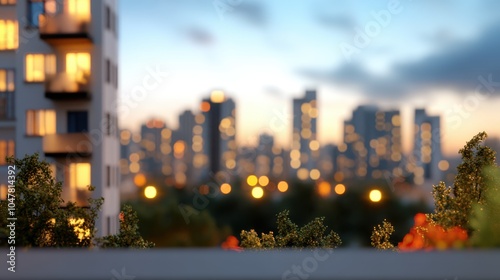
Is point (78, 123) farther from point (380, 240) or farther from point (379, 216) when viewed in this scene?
point (379, 216)

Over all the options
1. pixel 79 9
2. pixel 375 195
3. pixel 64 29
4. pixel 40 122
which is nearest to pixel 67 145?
pixel 40 122

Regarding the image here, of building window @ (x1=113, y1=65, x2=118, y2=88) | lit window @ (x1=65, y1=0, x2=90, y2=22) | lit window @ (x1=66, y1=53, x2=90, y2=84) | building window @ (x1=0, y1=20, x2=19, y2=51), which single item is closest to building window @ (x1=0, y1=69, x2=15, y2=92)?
building window @ (x1=0, y1=20, x2=19, y2=51)

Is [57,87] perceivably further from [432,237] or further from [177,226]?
[177,226]

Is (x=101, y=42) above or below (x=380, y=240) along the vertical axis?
above

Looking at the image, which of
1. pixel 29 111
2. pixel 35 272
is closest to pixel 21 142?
pixel 29 111

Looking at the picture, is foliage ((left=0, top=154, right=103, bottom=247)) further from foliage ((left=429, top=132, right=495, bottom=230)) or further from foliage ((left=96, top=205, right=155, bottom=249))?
foliage ((left=429, top=132, right=495, bottom=230))

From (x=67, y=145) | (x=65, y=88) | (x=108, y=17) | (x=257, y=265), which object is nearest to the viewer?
(x=257, y=265)
